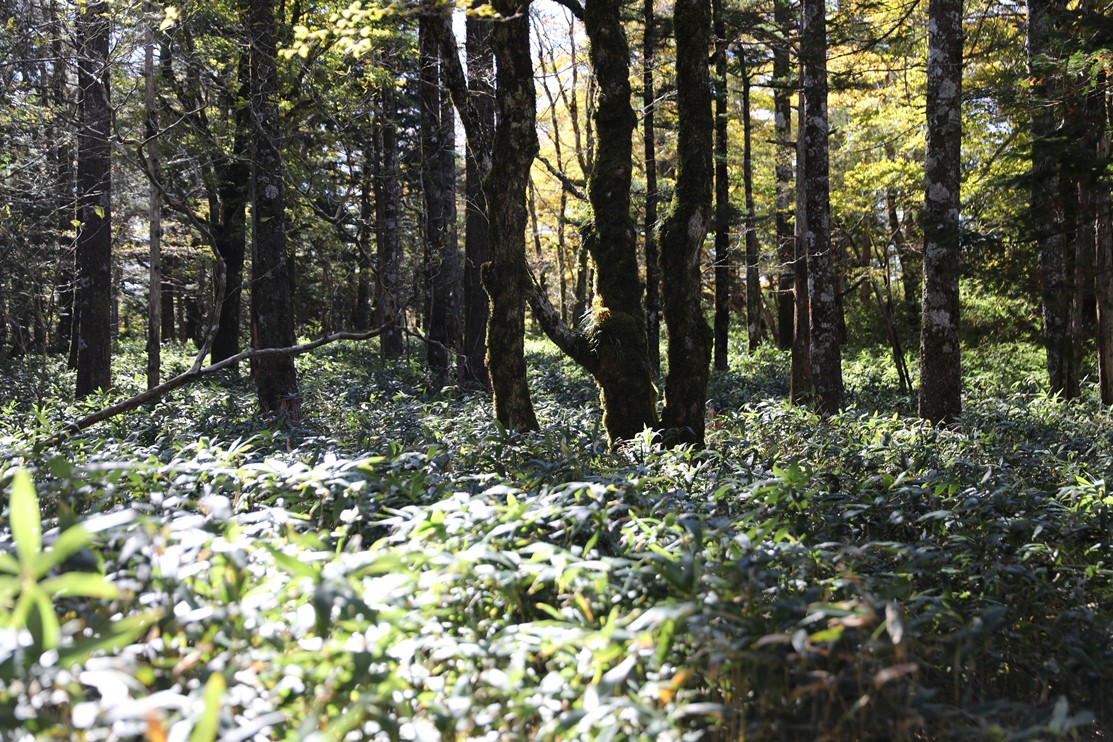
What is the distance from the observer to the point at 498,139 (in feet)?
25.3

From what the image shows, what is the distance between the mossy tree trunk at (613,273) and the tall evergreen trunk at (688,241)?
0.22 metres

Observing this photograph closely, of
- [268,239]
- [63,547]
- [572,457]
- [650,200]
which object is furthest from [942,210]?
[63,547]

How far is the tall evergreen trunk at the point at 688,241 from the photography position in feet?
26.3

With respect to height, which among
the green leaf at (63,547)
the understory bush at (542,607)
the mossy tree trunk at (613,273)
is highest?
the mossy tree trunk at (613,273)

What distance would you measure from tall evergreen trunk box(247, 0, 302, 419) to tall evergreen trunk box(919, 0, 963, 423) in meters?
7.94

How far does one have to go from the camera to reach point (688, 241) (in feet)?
26.3

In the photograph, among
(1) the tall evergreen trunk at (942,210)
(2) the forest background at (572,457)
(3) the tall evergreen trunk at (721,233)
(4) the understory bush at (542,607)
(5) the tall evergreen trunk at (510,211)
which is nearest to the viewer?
(4) the understory bush at (542,607)

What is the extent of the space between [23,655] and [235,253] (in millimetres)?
19836

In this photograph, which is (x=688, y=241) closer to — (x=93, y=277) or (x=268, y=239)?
(x=268, y=239)

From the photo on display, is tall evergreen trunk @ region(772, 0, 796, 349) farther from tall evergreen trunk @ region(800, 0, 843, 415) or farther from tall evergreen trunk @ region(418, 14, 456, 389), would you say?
tall evergreen trunk @ region(418, 14, 456, 389)

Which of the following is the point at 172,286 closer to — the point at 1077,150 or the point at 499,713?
the point at 1077,150

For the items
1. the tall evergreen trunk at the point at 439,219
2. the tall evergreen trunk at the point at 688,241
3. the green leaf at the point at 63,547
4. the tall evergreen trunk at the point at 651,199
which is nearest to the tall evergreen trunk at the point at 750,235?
the tall evergreen trunk at the point at 651,199

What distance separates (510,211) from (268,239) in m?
4.36

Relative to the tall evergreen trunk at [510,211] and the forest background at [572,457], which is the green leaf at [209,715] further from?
the tall evergreen trunk at [510,211]
